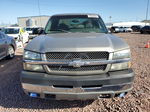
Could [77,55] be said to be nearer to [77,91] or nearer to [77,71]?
[77,71]

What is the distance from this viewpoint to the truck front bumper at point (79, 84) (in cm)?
244

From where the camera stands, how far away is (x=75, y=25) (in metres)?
4.06

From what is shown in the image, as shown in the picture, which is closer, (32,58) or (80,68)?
(80,68)

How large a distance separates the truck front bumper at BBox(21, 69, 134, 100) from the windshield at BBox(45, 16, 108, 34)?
5.37ft

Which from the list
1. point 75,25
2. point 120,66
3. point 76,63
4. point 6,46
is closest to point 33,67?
point 76,63

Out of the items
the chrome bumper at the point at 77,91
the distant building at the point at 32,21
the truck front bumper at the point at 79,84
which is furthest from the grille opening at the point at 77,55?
the distant building at the point at 32,21

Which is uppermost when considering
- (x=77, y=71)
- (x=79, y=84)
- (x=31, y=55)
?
(x=31, y=55)

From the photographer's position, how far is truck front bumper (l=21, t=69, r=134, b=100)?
244cm

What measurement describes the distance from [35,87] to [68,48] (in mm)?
854

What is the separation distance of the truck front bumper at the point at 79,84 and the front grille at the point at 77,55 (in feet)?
0.96

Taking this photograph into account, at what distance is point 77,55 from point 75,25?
1.77 meters

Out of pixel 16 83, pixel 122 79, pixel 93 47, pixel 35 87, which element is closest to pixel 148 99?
pixel 122 79

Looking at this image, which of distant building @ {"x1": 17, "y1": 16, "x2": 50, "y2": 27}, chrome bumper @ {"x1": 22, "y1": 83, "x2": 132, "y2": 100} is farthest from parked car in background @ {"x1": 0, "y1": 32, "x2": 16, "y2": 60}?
distant building @ {"x1": 17, "y1": 16, "x2": 50, "y2": 27}

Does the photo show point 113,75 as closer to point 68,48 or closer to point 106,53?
point 106,53
